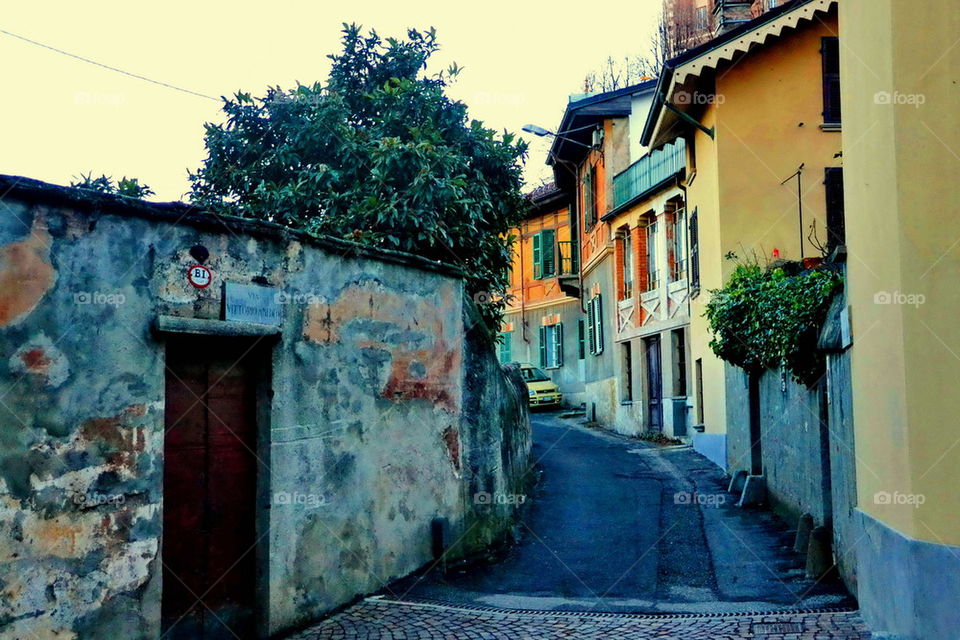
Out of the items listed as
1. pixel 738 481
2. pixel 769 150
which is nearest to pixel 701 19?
pixel 769 150

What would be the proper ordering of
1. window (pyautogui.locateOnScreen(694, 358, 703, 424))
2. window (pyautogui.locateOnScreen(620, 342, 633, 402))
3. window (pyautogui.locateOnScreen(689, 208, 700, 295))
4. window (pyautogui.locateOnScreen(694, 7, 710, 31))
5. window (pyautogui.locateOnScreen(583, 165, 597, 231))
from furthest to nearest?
window (pyautogui.locateOnScreen(694, 7, 710, 31)) → window (pyautogui.locateOnScreen(583, 165, 597, 231)) → window (pyautogui.locateOnScreen(620, 342, 633, 402)) → window (pyautogui.locateOnScreen(694, 358, 703, 424)) → window (pyautogui.locateOnScreen(689, 208, 700, 295))

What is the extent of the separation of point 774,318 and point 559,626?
5127mm

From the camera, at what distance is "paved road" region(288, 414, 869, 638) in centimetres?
790

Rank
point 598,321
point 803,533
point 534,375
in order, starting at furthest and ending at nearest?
point 534,375 < point 598,321 < point 803,533

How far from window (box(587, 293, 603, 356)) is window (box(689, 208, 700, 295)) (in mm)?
8232

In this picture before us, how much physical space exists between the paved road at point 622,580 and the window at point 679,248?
7.02 m

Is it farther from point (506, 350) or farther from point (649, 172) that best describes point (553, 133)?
point (506, 350)

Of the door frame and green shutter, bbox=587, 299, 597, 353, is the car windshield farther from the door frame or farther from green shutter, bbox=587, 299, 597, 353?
the door frame

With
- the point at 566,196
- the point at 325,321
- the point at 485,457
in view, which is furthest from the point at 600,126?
the point at 325,321

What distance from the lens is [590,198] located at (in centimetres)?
2880

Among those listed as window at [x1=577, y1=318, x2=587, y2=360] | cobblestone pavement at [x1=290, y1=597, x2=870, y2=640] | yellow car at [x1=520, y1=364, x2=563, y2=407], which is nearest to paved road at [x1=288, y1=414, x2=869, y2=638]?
cobblestone pavement at [x1=290, y1=597, x2=870, y2=640]

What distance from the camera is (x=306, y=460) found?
319 inches

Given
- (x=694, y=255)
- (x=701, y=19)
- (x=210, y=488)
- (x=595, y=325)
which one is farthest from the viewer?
(x=701, y=19)

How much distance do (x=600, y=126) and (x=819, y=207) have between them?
413 inches
